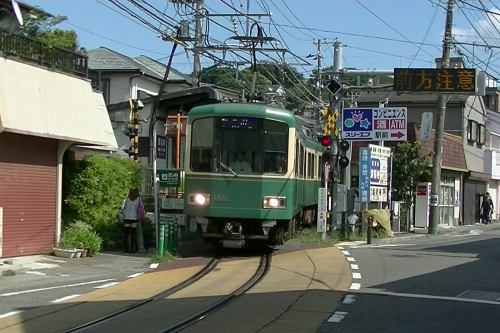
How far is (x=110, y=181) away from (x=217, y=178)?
3448 mm

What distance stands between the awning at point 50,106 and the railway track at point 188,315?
493 cm

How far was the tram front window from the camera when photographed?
54.1 feet

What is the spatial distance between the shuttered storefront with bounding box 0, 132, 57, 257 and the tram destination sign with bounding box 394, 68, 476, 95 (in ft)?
47.6

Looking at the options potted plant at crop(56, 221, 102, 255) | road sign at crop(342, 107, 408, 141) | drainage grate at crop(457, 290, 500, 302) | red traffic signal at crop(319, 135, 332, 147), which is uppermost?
road sign at crop(342, 107, 408, 141)

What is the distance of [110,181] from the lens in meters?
18.3

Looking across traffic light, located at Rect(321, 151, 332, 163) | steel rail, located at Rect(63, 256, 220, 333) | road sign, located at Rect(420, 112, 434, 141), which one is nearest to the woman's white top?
steel rail, located at Rect(63, 256, 220, 333)

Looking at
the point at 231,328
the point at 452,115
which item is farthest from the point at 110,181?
the point at 452,115

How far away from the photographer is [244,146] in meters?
16.6

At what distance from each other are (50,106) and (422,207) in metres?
21.8

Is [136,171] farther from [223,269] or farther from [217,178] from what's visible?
[223,269]

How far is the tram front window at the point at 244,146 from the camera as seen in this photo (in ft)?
54.1

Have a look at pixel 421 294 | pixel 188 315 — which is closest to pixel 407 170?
pixel 421 294

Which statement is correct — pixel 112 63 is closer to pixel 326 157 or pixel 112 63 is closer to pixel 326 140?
pixel 326 157

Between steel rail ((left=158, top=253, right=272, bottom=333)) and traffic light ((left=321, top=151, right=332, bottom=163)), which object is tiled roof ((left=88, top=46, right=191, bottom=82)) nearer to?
traffic light ((left=321, top=151, right=332, bottom=163))
